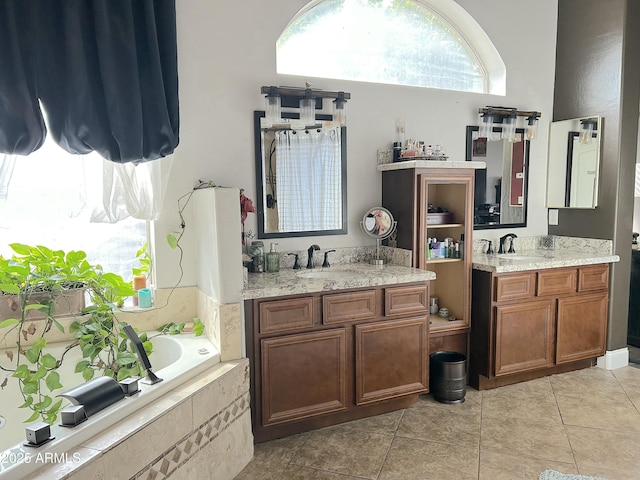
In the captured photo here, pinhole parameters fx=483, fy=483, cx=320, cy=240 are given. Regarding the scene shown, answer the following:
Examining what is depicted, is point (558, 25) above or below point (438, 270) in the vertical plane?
above

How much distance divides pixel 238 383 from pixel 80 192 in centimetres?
122

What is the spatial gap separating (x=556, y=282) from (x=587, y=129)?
1.28 metres

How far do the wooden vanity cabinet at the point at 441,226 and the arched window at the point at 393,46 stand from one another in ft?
2.76

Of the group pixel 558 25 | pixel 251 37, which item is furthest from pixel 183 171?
pixel 558 25

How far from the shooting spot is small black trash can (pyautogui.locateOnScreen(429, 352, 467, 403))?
124 inches

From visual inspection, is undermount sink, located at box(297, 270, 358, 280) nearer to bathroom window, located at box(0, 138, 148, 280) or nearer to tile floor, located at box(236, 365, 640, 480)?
tile floor, located at box(236, 365, 640, 480)

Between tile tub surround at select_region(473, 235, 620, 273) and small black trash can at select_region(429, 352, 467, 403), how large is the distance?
2.28 feet

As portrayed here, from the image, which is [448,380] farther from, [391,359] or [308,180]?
[308,180]

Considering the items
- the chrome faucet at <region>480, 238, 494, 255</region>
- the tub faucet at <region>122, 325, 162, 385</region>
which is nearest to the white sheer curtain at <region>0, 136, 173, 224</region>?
the tub faucet at <region>122, 325, 162, 385</region>

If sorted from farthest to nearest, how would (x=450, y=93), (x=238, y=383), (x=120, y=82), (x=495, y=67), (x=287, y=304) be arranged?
(x=495, y=67)
(x=450, y=93)
(x=287, y=304)
(x=238, y=383)
(x=120, y=82)

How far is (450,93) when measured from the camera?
3652 mm

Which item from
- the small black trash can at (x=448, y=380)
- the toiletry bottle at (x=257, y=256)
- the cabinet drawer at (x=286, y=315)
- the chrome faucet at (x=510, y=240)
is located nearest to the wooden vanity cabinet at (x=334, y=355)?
the cabinet drawer at (x=286, y=315)

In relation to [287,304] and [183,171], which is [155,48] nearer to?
[183,171]

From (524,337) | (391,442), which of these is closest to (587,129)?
(524,337)
